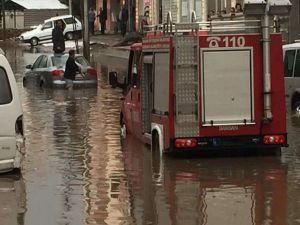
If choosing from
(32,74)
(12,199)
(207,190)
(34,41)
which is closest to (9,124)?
(12,199)

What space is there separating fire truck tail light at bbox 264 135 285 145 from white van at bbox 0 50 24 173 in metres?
3.96

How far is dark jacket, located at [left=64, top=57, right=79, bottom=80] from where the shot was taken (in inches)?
1142

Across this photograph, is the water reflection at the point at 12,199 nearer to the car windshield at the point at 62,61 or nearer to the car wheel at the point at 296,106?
the car wheel at the point at 296,106

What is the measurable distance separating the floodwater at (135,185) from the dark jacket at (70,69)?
10738 mm

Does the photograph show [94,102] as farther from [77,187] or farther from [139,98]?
[77,187]

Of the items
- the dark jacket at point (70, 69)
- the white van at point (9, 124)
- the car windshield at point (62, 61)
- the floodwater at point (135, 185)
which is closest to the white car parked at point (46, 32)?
the car windshield at point (62, 61)

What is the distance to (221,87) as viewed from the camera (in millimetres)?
13711

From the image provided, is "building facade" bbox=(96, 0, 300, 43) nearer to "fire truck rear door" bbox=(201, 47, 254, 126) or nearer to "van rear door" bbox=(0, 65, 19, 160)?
"fire truck rear door" bbox=(201, 47, 254, 126)

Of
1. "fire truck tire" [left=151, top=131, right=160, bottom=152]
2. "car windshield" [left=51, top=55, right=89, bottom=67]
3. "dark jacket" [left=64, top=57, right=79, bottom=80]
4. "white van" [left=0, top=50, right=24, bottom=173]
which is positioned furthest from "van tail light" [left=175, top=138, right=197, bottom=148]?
"car windshield" [left=51, top=55, right=89, bottom=67]

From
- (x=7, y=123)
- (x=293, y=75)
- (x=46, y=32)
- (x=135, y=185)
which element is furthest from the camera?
(x=46, y=32)

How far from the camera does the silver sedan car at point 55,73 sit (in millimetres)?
30125

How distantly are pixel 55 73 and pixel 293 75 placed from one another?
11447 millimetres

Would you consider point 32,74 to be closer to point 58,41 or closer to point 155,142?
point 58,41

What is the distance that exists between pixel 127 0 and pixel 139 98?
42355mm
